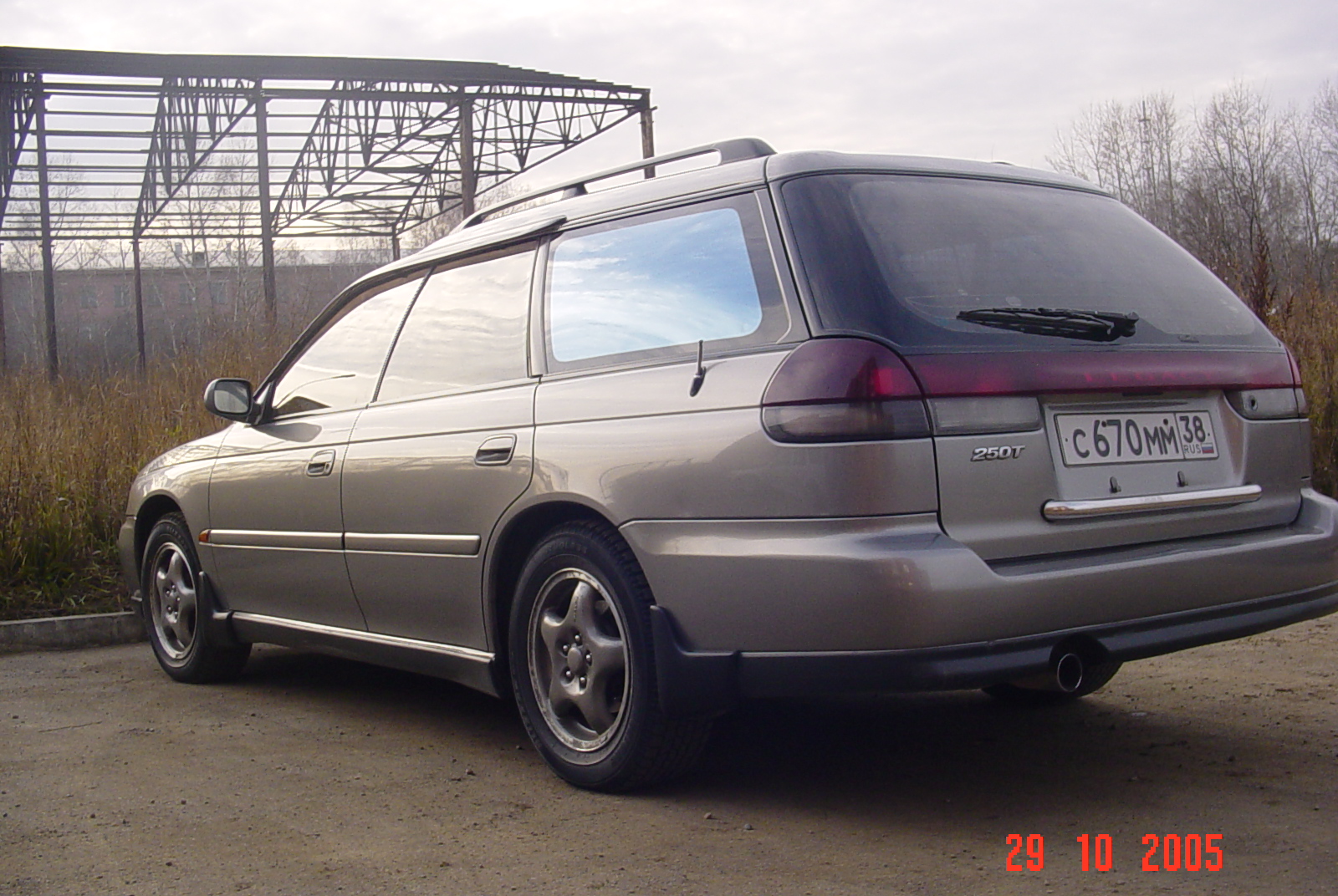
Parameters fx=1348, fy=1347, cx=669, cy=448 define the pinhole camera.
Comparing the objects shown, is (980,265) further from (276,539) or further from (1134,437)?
(276,539)

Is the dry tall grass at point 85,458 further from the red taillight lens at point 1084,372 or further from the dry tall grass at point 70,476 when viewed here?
the red taillight lens at point 1084,372

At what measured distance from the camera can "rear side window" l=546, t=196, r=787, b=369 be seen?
347 centimetres

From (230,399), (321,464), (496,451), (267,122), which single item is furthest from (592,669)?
(267,122)

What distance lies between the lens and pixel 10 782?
419 cm

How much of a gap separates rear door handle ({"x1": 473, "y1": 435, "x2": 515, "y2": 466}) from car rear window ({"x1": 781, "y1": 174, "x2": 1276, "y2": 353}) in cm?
113

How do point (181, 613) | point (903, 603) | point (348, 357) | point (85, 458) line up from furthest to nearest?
1. point (85, 458)
2. point (181, 613)
3. point (348, 357)
4. point (903, 603)

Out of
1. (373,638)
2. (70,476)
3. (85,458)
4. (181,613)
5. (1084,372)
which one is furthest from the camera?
(85,458)

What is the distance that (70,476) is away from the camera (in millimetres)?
8398

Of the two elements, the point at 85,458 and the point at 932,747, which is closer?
the point at 932,747

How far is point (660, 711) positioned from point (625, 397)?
2.77ft

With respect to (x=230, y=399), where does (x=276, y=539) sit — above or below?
below

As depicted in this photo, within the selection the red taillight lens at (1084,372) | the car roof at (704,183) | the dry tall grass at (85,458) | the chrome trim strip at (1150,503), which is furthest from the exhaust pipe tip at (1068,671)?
the dry tall grass at (85,458)
